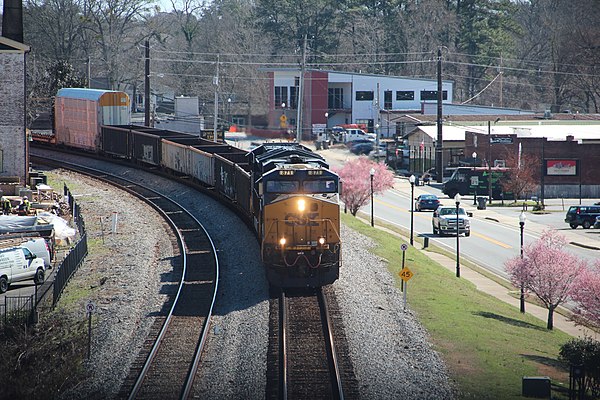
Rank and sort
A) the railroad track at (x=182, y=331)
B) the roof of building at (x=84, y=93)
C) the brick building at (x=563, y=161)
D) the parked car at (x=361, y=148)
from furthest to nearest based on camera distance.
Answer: the parked car at (x=361, y=148)
the brick building at (x=563, y=161)
the roof of building at (x=84, y=93)
the railroad track at (x=182, y=331)

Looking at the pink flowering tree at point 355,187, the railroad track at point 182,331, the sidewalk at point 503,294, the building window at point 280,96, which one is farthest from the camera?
the building window at point 280,96

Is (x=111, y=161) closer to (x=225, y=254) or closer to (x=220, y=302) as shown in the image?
(x=225, y=254)

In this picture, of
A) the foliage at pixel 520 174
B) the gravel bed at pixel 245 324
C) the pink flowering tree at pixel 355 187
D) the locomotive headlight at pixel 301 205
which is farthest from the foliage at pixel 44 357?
the foliage at pixel 520 174

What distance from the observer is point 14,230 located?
3641cm

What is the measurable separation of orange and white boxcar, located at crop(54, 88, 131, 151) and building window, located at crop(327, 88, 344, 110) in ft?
161

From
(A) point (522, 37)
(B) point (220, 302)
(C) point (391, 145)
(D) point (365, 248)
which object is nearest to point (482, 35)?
(A) point (522, 37)

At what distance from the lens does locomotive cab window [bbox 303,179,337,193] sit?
26031mm

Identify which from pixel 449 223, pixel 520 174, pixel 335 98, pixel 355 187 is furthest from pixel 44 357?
pixel 335 98

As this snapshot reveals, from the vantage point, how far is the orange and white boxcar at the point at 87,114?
2296 inches

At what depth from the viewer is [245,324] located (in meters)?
23.4

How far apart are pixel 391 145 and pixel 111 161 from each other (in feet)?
147

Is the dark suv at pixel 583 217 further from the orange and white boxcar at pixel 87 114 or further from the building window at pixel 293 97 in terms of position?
the building window at pixel 293 97

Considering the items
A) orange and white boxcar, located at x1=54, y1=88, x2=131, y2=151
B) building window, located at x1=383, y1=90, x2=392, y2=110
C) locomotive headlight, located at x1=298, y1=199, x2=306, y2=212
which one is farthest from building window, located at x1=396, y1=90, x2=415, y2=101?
locomotive headlight, located at x1=298, y1=199, x2=306, y2=212

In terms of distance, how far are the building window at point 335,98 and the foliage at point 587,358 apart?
280 feet
